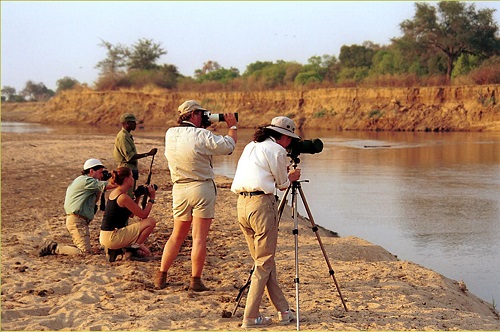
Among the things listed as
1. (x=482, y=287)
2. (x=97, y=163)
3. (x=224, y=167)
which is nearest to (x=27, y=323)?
(x=97, y=163)

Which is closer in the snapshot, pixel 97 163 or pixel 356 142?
pixel 97 163

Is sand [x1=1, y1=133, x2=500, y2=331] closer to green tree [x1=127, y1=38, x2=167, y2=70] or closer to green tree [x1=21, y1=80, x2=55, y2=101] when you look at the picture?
green tree [x1=127, y1=38, x2=167, y2=70]

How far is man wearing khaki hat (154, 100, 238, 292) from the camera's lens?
550cm

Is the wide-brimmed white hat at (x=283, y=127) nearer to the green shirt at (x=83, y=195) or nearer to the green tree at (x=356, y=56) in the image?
the green shirt at (x=83, y=195)

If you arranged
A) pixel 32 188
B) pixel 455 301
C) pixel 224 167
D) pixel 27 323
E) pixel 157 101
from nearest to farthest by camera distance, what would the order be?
pixel 27 323, pixel 455 301, pixel 32 188, pixel 224 167, pixel 157 101

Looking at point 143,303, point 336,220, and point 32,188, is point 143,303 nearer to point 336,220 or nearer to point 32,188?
point 336,220

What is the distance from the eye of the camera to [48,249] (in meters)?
6.83

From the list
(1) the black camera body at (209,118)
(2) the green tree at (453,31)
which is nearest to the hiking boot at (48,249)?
(1) the black camera body at (209,118)

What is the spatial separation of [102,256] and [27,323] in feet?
6.85

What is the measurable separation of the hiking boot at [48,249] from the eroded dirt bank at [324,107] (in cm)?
2834

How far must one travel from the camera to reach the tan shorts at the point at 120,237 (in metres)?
6.48

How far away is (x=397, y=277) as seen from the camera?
20.5 ft

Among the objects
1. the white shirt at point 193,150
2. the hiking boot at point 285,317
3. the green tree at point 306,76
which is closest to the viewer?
the hiking boot at point 285,317

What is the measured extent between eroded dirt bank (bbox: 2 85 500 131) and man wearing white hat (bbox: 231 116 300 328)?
29.1 metres
